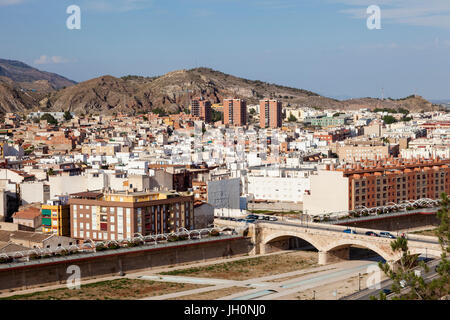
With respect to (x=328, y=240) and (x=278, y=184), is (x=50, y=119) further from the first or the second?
(x=328, y=240)

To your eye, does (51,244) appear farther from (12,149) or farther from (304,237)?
(12,149)

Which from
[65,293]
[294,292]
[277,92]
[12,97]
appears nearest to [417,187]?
[294,292]

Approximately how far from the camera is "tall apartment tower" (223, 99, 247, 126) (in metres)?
123

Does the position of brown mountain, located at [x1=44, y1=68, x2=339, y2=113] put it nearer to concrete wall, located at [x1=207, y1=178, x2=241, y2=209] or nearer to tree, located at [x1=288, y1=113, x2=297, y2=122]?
tree, located at [x1=288, y1=113, x2=297, y2=122]

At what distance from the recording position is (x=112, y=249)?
33.1 metres

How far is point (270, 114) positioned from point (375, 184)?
74.7 metres

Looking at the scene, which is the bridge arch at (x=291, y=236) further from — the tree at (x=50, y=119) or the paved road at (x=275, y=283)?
the tree at (x=50, y=119)

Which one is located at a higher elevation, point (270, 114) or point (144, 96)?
point (144, 96)

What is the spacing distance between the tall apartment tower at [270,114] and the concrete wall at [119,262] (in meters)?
83.5

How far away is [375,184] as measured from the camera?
47.3 m

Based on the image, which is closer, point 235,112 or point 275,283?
point 275,283

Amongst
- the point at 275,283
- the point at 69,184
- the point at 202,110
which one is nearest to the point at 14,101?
the point at 202,110

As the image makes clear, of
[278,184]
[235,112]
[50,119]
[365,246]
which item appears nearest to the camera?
[365,246]

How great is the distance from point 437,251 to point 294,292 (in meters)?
6.28
